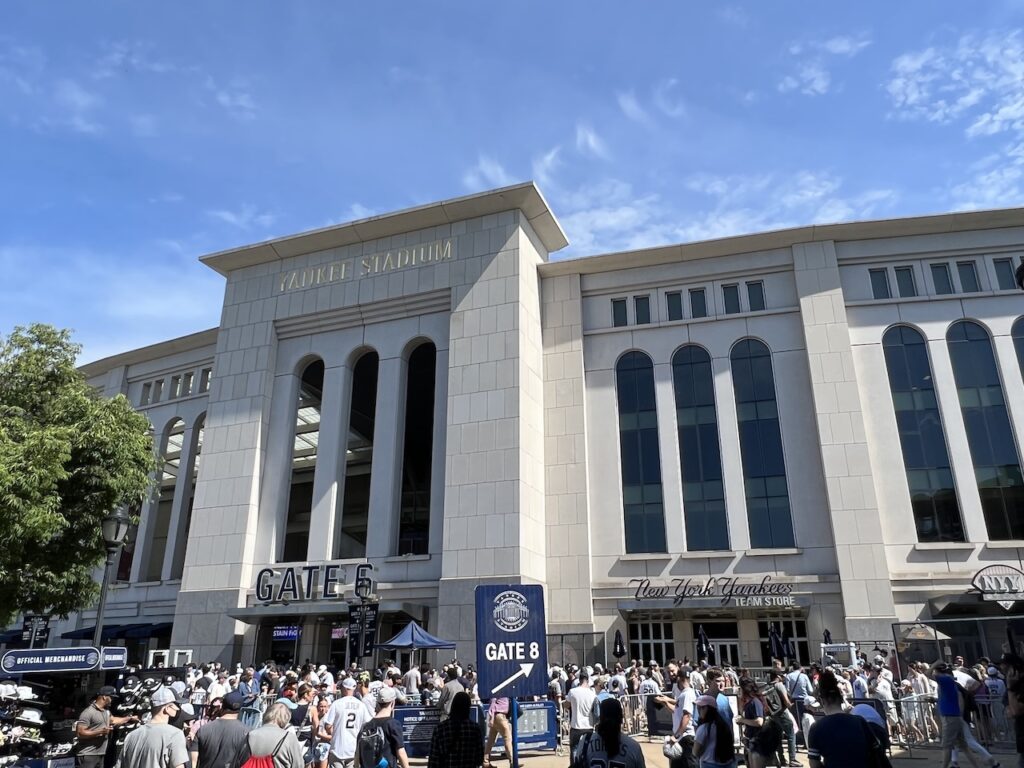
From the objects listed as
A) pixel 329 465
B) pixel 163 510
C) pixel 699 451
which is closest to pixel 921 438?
pixel 699 451

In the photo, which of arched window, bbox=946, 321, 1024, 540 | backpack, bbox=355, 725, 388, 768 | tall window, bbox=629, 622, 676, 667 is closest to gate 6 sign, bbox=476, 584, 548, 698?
backpack, bbox=355, 725, 388, 768

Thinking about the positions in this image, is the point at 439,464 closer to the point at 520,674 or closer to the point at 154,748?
the point at 520,674

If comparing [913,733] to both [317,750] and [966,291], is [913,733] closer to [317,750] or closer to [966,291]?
[317,750]

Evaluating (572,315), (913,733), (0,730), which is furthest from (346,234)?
(913,733)

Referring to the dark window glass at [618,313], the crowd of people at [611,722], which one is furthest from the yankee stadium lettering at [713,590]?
the dark window glass at [618,313]

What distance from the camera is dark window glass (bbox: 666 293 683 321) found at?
3316 centimetres

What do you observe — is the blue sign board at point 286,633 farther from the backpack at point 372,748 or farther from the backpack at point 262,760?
the backpack at point 262,760

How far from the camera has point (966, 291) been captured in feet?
100

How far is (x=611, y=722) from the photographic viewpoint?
583cm

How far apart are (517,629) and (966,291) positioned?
94.8 feet

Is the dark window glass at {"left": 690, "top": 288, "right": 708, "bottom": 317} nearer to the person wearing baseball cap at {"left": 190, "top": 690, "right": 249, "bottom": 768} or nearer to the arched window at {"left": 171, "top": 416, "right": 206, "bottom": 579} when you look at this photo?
the arched window at {"left": 171, "top": 416, "right": 206, "bottom": 579}

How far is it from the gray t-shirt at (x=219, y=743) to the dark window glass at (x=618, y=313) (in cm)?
2743

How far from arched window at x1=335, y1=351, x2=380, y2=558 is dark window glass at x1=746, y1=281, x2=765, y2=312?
19.1m

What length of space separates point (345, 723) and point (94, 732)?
3.35 meters
